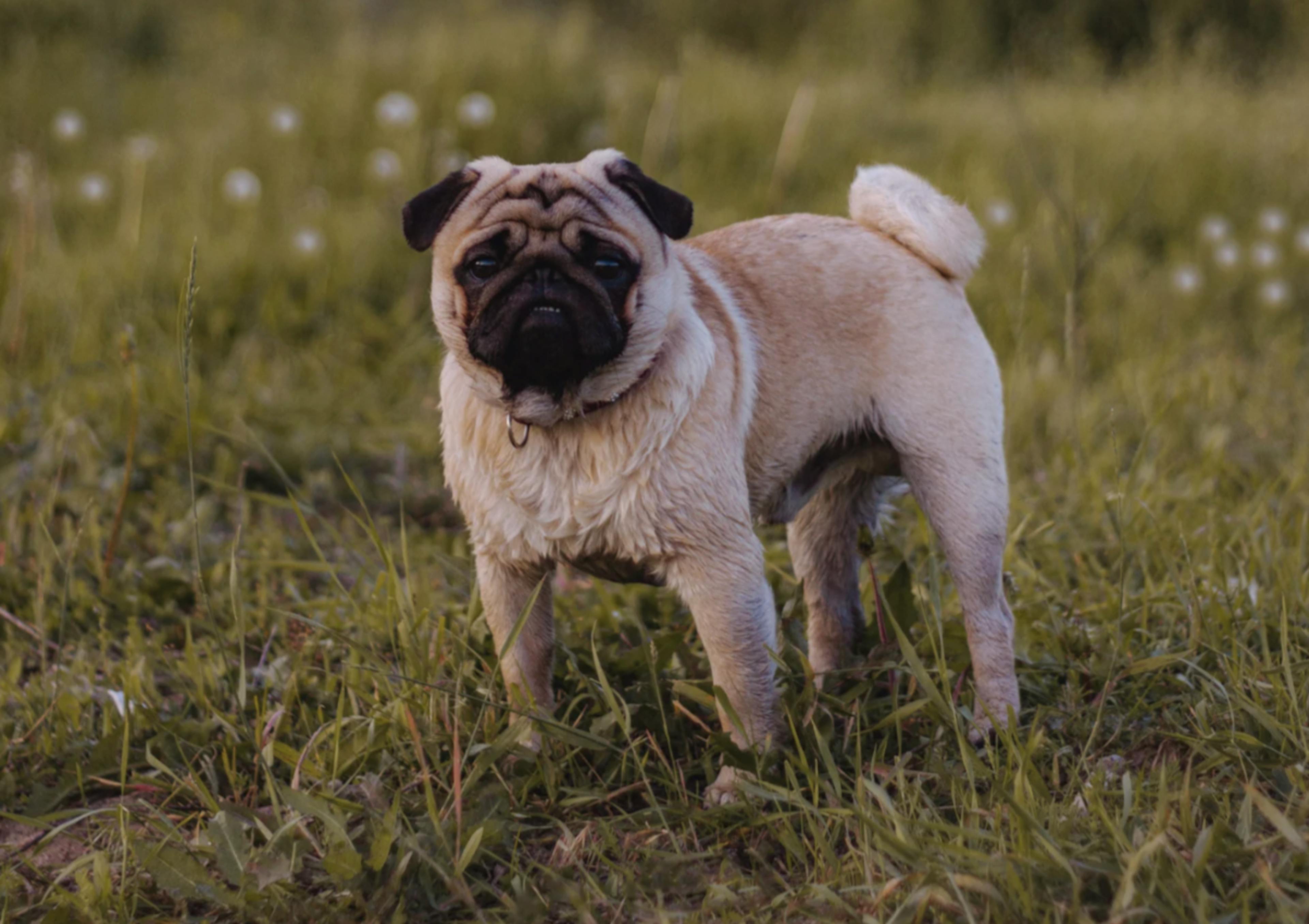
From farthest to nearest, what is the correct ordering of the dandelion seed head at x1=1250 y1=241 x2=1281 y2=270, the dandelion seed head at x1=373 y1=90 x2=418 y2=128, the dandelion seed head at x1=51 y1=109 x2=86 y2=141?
the dandelion seed head at x1=373 y1=90 x2=418 y2=128 < the dandelion seed head at x1=51 y1=109 x2=86 y2=141 < the dandelion seed head at x1=1250 y1=241 x2=1281 y2=270

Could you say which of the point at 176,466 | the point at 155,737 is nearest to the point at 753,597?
the point at 155,737

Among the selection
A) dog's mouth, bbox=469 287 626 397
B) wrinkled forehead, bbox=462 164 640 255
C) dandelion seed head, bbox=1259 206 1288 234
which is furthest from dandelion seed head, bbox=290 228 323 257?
dandelion seed head, bbox=1259 206 1288 234

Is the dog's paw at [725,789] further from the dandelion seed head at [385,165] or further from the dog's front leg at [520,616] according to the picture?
the dandelion seed head at [385,165]

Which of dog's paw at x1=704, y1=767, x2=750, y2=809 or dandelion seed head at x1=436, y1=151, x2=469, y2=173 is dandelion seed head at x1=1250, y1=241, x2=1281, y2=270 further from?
dog's paw at x1=704, y1=767, x2=750, y2=809

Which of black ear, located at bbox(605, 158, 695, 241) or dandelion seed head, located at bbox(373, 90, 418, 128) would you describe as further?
dandelion seed head, located at bbox(373, 90, 418, 128)

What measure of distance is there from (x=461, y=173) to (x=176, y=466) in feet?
7.57

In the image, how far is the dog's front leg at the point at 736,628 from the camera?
273 centimetres

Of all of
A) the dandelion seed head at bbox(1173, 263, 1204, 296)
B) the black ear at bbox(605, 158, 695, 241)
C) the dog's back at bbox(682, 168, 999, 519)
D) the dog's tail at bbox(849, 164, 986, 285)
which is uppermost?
the black ear at bbox(605, 158, 695, 241)

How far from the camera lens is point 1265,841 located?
2.20 m

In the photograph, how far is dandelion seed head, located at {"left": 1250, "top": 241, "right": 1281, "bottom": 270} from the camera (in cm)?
659

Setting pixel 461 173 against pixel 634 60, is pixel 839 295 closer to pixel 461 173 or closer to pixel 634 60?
pixel 461 173

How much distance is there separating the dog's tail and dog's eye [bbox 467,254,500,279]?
112 cm

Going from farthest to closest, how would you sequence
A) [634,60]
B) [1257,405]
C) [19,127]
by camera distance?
[634,60] → [19,127] → [1257,405]

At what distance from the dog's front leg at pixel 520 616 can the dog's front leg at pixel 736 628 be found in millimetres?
346
